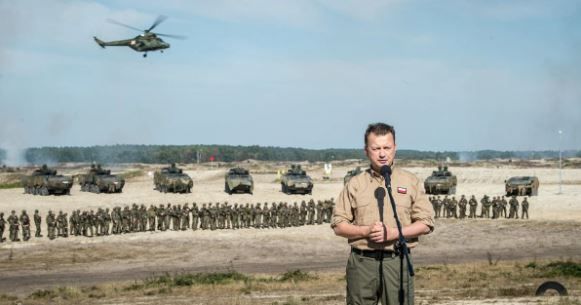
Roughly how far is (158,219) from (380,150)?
25.0 meters

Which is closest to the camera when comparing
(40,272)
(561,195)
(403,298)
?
(403,298)

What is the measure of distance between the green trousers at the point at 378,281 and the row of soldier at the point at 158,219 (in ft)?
75.5

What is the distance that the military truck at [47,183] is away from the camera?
41344 mm

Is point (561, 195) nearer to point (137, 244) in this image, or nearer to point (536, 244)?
point (536, 244)

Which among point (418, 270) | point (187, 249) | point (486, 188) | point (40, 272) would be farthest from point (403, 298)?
point (486, 188)

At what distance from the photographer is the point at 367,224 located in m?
5.19

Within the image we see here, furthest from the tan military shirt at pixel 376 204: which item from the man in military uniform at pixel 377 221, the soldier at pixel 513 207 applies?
the soldier at pixel 513 207

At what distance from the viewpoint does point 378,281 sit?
17.0 feet

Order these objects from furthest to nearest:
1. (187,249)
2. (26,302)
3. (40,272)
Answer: (187,249) → (40,272) → (26,302)

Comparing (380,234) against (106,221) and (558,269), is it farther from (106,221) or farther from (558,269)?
(106,221)

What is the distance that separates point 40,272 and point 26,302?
655 cm

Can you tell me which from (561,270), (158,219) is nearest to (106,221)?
(158,219)

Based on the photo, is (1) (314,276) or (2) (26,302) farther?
(1) (314,276)

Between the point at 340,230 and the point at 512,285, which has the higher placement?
the point at 340,230
